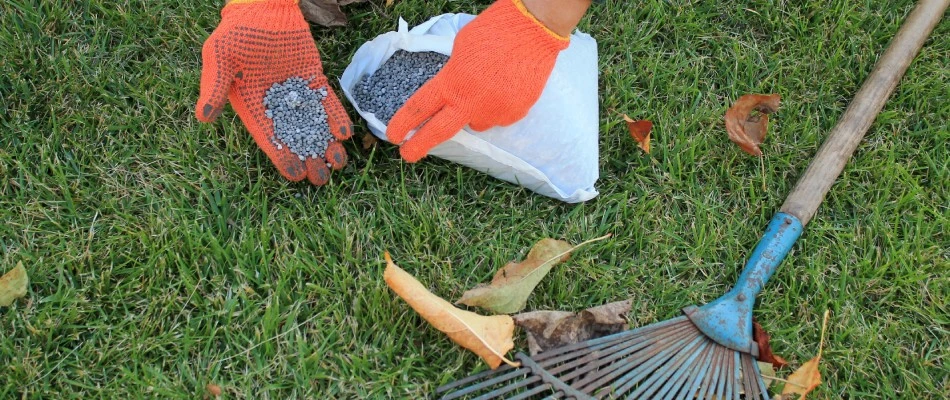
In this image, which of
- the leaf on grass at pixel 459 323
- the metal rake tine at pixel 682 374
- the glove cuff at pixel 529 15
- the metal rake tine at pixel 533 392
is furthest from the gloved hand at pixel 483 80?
the metal rake tine at pixel 682 374

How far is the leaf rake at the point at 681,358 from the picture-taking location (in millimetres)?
1697

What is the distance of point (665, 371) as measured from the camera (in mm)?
1752

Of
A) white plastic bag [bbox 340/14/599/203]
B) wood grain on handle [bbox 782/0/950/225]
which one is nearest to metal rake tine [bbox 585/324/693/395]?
white plastic bag [bbox 340/14/599/203]

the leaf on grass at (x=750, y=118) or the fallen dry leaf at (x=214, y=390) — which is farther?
the leaf on grass at (x=750, y=118)

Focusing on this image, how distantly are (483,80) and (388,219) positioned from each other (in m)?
0.43

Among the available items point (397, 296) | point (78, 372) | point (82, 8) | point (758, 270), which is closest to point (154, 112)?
point (82, 8)

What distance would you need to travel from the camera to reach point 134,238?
183cm

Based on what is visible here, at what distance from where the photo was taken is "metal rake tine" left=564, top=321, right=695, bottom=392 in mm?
1702

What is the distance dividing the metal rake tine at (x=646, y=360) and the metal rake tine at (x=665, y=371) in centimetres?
1

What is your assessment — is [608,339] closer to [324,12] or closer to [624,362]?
[624,362]

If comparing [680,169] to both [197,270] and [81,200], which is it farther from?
[81,200]

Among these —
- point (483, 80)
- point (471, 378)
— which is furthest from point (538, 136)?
point (471, 378)

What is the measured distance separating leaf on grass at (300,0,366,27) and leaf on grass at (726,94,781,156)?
114 cm

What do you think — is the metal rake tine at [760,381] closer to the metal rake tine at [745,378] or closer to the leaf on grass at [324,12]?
the metal rake tine at [745,378]
